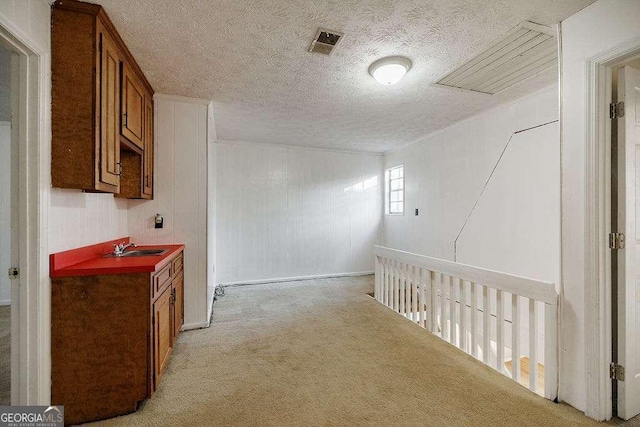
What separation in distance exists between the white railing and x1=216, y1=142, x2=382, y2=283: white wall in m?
1.73

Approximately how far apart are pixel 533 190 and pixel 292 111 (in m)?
2.84

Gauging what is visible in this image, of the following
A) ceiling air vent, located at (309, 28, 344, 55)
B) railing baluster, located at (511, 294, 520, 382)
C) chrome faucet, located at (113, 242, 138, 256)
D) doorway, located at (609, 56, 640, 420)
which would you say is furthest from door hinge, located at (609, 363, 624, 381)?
chrome faucet, located at (113, 242, 138, 256)

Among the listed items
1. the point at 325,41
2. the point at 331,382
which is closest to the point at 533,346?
the point at 331,382

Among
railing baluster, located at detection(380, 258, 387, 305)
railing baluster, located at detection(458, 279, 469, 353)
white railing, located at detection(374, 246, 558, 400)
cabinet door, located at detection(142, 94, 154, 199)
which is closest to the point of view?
white railing, located at detection(374, 246, 558, 400)

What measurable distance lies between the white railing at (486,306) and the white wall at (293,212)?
5.68 feet

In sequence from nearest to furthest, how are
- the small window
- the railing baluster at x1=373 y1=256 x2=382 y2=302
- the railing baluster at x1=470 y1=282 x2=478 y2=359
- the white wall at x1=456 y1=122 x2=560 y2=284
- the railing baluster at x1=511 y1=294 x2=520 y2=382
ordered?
the railing baluster at x1=511 y1=294 x2=520 y2=382 → the railing baluster at x1=470 y1=282 x2=478 y2=359 → the white wall at x1=456 y1=122 x2=560 y2=284 → the railing baluster at x1=373 y1=256 x2=382 y2=302 → the small window

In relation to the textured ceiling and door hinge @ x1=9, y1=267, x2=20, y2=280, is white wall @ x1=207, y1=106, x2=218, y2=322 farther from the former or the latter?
door hinge @ x1=9, y1=267, x2=20, y2=280

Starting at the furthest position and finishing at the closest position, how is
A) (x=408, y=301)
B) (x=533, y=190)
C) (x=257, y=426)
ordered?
(x=408, y=301), (x=533, y=190), (x=257, y=426)

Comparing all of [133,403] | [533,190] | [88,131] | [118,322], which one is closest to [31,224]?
[88,131]

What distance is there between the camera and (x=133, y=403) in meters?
1.74

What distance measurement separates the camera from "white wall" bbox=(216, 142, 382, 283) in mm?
4816

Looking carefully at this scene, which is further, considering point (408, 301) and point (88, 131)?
point (408, 301)

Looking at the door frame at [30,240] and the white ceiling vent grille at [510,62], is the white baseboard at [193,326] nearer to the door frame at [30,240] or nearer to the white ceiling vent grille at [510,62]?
the door frame at [30,240]

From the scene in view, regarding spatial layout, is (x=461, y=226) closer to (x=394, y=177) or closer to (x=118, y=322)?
(x=394, y=177)
